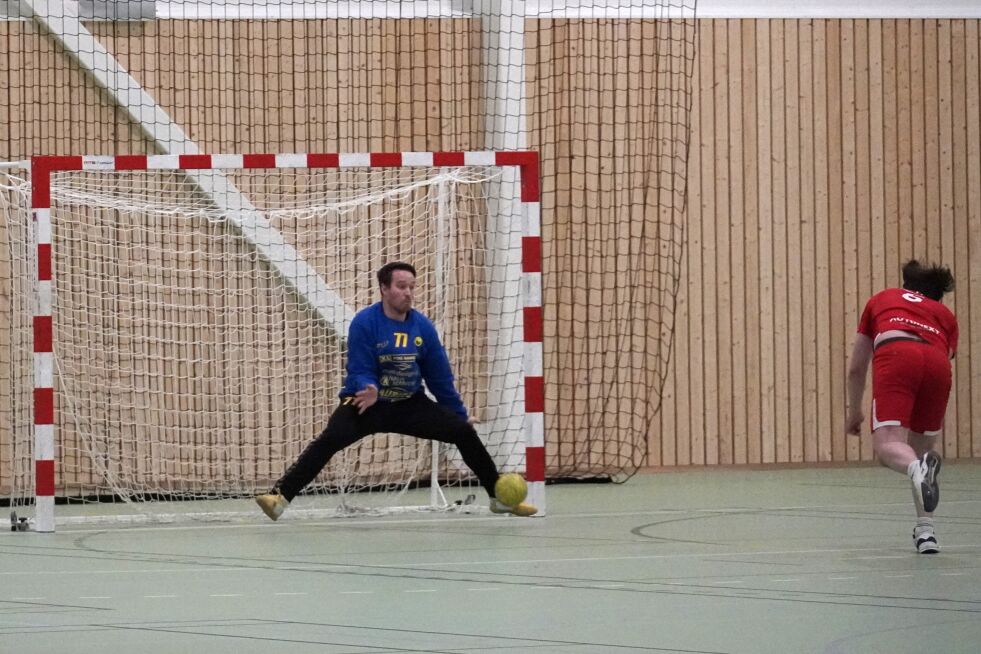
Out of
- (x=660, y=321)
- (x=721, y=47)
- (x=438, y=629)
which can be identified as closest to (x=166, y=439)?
(x=660, y=321)

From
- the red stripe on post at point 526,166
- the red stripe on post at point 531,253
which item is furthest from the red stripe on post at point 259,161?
the red stripe on post at point 531,253

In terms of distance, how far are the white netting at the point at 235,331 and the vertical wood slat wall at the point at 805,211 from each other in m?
2.30

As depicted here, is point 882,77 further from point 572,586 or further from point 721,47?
point 572,586

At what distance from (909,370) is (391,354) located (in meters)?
3.39

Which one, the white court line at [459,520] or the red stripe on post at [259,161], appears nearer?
the red stripe on post at [259,161]

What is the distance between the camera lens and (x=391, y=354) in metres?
10.5

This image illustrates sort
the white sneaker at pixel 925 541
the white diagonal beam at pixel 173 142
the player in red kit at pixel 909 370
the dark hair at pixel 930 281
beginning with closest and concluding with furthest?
the white sneaker at pixel 925 541, the player in red kit at pixel 909 370, the dark hair at pixel 930 281, the white diagonal beam at pixel 173 142

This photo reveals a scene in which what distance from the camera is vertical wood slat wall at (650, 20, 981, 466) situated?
49.8ft

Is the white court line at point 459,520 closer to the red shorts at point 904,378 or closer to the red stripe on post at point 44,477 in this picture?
the red stripe on post at point 44,477

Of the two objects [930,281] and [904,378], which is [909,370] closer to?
[904,378]

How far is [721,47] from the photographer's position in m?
15.2

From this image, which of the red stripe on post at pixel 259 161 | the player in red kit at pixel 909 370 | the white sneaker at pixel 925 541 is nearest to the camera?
the white sneaker at pixel 925 541

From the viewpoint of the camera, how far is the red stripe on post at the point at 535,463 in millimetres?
10977

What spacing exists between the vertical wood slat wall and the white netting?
230cm
